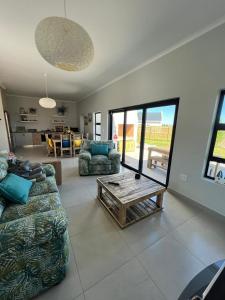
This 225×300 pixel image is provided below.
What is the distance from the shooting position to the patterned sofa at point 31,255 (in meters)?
0.92

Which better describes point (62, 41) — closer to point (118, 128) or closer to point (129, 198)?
point (129, 198)

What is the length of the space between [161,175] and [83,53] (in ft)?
10.4

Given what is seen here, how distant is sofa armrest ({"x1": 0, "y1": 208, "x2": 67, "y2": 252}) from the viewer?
0.93 m

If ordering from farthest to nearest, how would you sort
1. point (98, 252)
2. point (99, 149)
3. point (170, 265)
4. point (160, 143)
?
1. point (99, 149)
2. point (160, 143)
3. point (98, 252)
4. point (170, 265)

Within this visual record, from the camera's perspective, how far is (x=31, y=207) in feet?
4.94

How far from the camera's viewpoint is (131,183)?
229 cm

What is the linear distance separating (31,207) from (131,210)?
1421mm

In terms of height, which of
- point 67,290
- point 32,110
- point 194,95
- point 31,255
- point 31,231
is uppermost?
point 32,110

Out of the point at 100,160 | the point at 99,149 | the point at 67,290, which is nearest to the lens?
the point at 67,290

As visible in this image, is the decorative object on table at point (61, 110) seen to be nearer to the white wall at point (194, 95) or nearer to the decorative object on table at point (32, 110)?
the decorative object on table at point (32, 110)

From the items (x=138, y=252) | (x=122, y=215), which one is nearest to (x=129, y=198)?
(x=122, y=215)

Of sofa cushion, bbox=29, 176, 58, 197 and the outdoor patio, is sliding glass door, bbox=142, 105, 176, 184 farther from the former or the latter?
sofa cushion, bbox=29, 176, 58, 197

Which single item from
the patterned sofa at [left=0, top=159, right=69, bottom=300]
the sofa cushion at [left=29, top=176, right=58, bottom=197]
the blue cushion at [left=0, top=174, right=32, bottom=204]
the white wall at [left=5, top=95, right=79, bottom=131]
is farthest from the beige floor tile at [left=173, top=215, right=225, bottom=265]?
the white wall at [left=5, top=95, right=79, bottom=131]

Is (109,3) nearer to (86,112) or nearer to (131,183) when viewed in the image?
(131,183)
